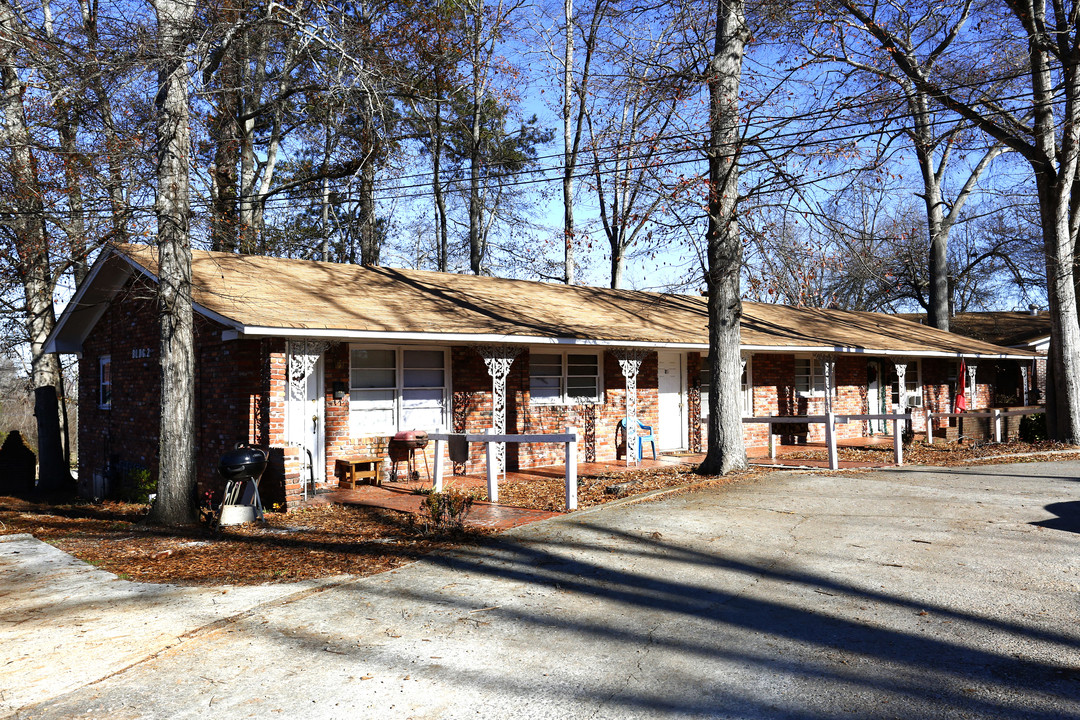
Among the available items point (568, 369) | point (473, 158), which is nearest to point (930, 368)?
point (568, 369)

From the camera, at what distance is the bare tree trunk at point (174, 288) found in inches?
372

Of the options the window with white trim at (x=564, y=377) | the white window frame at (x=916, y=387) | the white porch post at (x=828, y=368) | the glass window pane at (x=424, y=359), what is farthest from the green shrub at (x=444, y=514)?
the white window frame at (x=916, y=387)

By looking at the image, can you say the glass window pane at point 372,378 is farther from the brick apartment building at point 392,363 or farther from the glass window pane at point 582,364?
the glass window pane at point 582,364

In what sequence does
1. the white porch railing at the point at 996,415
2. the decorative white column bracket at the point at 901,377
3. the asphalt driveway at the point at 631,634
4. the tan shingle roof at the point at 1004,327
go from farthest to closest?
the tan shingle roof at the point at 1004,327, the decorative white column bracket at the point at 901,377, the white porch railing at the point at 996,415, the asphalt driveway at the point at 631,634

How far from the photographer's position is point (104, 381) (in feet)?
51.9

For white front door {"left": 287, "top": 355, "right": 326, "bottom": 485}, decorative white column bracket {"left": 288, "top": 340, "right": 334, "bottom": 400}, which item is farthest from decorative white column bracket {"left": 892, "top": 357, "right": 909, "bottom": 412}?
decorative white column bracket {"left": 288, "top": 340, "right": 334, "bottom": 400}

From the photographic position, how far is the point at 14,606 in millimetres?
6129

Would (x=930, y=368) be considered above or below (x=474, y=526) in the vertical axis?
above

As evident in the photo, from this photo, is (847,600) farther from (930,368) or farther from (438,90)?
(930,368)

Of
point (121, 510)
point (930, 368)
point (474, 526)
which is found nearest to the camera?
point (474, 526)

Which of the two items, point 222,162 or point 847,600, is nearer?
point 847,600

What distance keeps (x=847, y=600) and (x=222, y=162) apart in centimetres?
2017

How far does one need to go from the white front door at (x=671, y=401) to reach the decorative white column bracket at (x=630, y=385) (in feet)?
6.45

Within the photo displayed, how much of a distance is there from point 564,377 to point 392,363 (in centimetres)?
374
